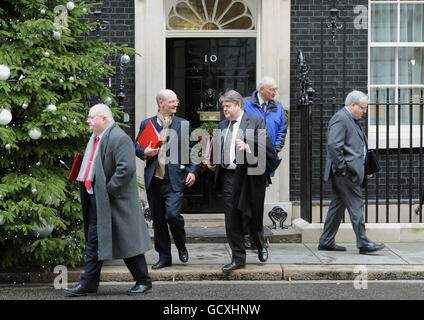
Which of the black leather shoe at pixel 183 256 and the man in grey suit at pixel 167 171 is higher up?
the man in grey suit at pixel 167 171

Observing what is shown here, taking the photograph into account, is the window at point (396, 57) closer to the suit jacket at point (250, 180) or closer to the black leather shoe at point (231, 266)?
the suit jacket at point (250, 180)

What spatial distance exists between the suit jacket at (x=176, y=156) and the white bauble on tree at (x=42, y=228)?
3.68 ft

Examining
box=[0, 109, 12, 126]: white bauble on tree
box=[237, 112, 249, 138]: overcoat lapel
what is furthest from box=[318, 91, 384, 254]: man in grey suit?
box=[0, 109, 12, 126]: white bauble on tree

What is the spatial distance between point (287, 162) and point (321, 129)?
971mm

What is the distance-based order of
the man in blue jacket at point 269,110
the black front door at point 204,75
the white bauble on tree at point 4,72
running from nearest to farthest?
the white bauble on tree at point 4,72 → the man in blue jacket at point 269,110 → the black front door at point 204,75

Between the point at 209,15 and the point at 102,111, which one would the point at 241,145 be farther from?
the point at 209,15

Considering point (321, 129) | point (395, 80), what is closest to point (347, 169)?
point (321, 129)

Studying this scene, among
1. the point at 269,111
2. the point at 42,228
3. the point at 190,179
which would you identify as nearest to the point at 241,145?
the point at 190,179

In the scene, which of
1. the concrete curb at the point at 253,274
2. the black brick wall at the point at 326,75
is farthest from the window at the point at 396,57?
the concrete curb at the point at 253,274

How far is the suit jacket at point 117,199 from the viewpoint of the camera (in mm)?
6633

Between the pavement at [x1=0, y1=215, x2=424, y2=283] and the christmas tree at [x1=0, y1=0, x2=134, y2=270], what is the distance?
426 millimetres

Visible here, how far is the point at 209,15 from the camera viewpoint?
437 inches

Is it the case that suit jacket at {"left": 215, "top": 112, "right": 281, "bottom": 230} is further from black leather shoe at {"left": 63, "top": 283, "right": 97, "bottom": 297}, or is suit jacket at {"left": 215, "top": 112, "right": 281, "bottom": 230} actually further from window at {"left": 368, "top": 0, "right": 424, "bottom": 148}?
window at {"left": 368, "top": 0, "right": 424, "bottom": 148}

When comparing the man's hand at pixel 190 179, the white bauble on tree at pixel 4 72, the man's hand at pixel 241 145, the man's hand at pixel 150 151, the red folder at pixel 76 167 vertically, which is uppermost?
the white bauble on tree at pixel 4 72
